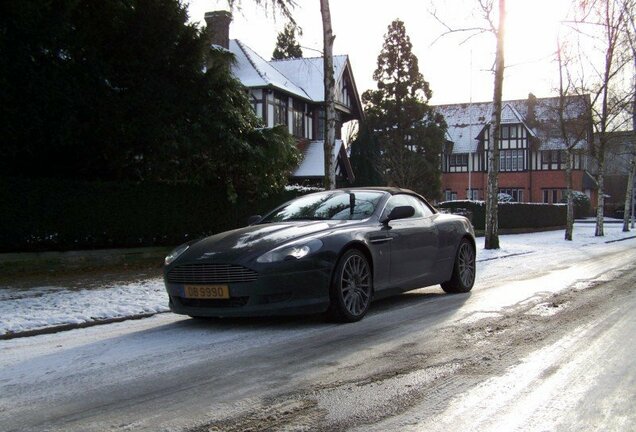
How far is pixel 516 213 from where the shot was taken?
34562mm

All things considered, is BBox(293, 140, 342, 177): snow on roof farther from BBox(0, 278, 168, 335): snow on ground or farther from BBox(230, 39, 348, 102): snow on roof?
BBox(0, 278, 168, 335): snow on ground

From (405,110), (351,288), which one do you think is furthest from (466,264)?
(405,110)

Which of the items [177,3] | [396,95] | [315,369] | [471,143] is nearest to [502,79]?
[177,3]

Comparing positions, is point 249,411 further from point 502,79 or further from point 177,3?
point 502,79

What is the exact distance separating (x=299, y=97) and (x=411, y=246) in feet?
87.1

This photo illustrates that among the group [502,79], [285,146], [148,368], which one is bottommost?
[148,368]

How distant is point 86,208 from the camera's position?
43.6 feet

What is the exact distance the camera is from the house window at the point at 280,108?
31400 mm

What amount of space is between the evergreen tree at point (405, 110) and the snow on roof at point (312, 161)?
11.4 m

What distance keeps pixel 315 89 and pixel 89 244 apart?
79.0ft

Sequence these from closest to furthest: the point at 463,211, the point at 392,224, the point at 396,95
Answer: the point at 392,224 < the point at 463,211 < the point at 396,95

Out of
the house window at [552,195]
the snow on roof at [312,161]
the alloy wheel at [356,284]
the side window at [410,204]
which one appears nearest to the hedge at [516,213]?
the snow on roof at [312,161]

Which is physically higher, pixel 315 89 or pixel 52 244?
pixel 315 89

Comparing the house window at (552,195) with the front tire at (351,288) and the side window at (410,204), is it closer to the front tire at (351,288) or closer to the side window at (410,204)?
the side window at (410,204)
